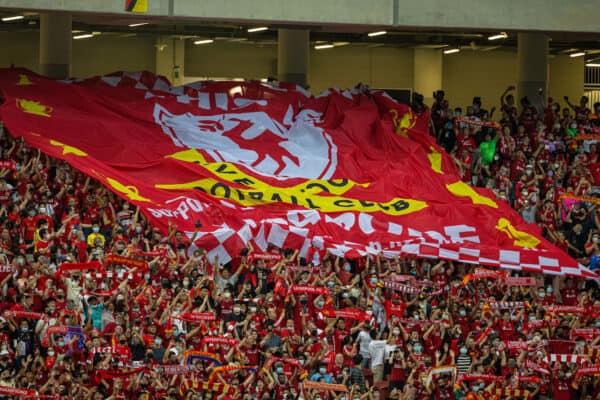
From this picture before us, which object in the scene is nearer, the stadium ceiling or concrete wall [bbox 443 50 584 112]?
the stadium ceiling

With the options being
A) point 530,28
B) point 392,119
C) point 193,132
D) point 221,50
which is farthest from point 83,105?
point 221,50

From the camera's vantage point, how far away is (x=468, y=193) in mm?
26438

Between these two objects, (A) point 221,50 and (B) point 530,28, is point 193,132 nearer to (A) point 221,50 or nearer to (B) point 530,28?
(B) point 530,28

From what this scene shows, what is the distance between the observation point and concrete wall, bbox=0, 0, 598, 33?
2559 centimetres

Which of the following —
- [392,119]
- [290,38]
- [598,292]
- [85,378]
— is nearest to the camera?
[85,378]

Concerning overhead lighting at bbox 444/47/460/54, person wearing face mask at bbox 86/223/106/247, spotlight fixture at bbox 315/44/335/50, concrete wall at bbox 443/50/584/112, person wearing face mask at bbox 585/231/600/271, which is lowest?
person wearing face mask at bbox 585/231/600/271

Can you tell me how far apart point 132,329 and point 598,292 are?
8.23m

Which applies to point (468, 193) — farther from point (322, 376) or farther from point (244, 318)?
point (322, 376)

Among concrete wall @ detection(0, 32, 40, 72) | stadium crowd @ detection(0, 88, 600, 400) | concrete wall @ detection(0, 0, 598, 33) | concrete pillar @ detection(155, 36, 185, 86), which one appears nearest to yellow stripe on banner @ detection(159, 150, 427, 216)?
stadium crowd @ detection(0, 88, 600, 400)

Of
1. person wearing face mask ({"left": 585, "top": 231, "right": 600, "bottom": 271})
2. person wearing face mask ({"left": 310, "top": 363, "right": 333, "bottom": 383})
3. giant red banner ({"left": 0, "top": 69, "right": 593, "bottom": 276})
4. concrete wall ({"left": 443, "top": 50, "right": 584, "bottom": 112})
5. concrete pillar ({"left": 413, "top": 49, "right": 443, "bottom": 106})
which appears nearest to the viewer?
person wearing face mask ({"left": 310, "top": 363, "right": 333, "bottom": 383})

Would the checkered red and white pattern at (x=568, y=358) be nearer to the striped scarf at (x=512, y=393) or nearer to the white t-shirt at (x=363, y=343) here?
the striped scarf at (x=512, y=393)

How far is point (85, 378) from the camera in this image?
19719 mm

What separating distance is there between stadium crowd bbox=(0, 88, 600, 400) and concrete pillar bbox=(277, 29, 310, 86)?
29.0 ft

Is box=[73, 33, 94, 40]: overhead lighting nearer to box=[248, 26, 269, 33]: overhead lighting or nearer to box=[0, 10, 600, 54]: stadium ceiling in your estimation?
box=[0, 10, 600, 54]: stadium ceiling
